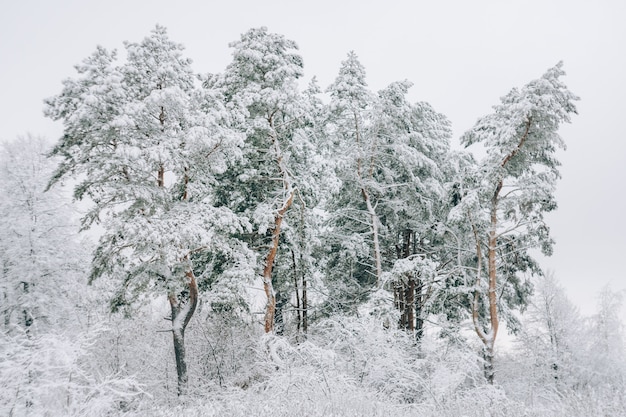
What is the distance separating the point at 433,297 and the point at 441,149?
690 centimetres

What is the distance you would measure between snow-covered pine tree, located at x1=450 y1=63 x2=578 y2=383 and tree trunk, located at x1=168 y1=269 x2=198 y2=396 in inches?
366

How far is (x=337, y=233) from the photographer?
61.3ft

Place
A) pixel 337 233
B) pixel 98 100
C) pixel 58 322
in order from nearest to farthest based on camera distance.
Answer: pixel 98 100 → pixel 58 322 → pixel 337 233

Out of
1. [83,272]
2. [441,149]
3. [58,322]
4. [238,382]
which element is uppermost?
[441,149]

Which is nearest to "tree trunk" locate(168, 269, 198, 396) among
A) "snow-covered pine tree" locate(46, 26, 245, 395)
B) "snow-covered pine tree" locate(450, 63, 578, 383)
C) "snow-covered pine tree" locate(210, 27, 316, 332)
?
"snow-covered pine tree" locate(46, 26, 245, 395)

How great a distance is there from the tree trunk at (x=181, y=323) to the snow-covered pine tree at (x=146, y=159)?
0.10 feet

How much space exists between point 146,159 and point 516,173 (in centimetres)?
1255

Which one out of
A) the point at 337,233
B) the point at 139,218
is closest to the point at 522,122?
the point at 337,233

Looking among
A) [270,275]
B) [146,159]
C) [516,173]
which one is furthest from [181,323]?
[516,173]

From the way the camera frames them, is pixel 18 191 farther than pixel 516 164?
Yes

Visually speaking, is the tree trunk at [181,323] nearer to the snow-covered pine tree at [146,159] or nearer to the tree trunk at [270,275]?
the snow-covered pine tree at [146,159]

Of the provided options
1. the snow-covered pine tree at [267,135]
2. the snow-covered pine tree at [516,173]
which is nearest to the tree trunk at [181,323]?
the snow-covered pine tree at [267,135]

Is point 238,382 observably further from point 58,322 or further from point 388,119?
point 388,119

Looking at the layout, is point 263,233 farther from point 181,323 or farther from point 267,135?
point 181,323
